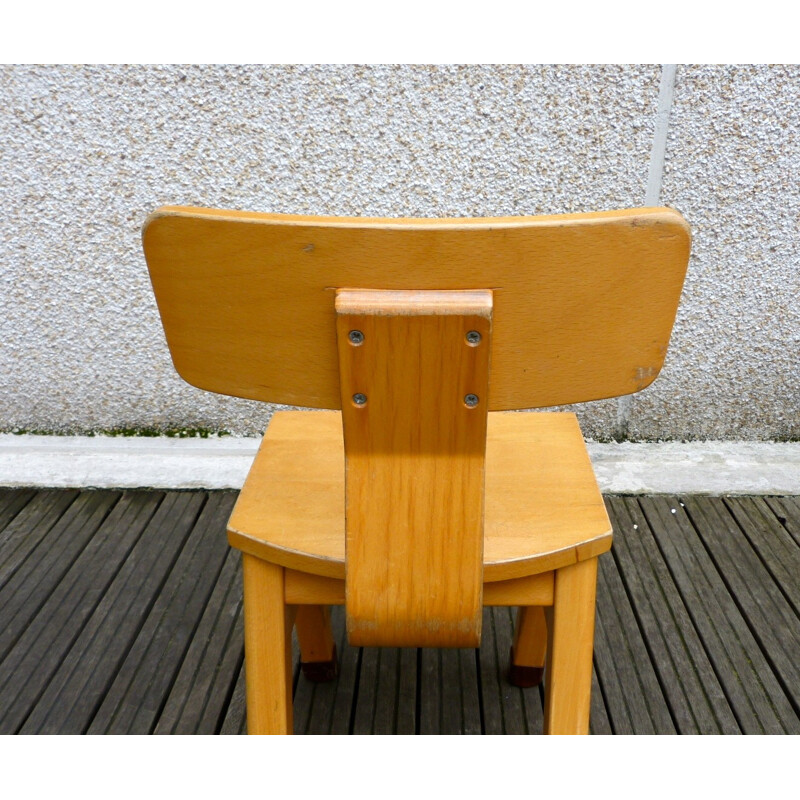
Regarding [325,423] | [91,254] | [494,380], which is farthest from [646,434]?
[494,380]

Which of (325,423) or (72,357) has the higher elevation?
(325,423)

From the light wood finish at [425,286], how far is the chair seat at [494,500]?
223mm

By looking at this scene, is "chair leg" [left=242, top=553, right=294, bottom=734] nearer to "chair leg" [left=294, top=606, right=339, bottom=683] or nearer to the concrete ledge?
"chair leg" [left=294, top=606, right=339, bottom=683]

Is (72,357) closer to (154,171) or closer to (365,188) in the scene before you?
(154,171)

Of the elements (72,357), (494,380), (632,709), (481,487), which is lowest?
(632,709)

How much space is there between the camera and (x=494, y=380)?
0.97 metres

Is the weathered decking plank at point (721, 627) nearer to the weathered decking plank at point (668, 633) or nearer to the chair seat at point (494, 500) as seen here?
the weathered decking plank at point (668, 633)

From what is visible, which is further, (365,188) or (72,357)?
(72,357)

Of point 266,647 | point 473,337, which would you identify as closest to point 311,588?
point 266,647

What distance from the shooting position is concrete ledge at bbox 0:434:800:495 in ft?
8.21

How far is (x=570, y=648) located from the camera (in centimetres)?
121

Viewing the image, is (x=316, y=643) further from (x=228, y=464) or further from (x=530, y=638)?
(x=228, y=464)

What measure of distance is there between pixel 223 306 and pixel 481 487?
0.34 m

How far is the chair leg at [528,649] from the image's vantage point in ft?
5.52
